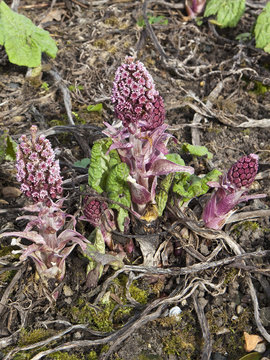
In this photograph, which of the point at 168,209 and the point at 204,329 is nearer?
the point at 204,329

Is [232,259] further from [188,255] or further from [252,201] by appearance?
[252,201]

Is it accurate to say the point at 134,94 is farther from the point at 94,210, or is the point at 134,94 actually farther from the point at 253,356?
the point at 253,356

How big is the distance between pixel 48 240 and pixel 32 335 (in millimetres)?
557

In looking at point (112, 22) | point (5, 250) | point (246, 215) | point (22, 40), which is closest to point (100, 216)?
point (5, 250)

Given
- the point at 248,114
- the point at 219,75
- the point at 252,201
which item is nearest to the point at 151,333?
the point at 252,201

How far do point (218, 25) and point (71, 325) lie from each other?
3521mm

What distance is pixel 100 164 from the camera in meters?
2.65

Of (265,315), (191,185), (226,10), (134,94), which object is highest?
(134,94)

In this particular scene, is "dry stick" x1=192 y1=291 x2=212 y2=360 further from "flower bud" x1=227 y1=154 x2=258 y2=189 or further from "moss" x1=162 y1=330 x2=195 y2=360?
"flower bud" x1=227 y1=154 x2=258 y2=189

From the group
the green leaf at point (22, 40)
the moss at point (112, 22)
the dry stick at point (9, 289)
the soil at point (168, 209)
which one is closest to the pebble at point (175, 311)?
the soil at point (168, 209)

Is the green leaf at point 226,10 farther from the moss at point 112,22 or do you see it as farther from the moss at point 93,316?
the moss at point 93,316

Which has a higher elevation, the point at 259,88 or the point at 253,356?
the point at 259,88

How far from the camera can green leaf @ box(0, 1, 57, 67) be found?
386cm

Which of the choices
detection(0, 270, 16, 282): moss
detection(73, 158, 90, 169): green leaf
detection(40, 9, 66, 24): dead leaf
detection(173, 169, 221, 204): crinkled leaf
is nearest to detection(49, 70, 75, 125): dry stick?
detection(73, 158, 90, 169): green leaf
